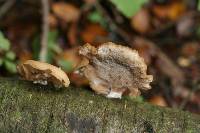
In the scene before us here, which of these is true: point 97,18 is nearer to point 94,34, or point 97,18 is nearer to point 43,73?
point 94,34

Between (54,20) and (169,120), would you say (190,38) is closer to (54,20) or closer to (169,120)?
(54,20)

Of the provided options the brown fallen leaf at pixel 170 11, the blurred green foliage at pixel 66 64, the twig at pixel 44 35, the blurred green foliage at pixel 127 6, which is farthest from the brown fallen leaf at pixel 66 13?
the blurred green foliage at pixel 127 6

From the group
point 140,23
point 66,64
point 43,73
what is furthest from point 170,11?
point 43,73

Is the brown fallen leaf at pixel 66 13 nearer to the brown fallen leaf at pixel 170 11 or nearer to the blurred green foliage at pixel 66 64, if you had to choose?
the blurred green foliage at pixel 66 64

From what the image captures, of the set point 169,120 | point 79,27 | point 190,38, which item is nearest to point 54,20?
point 79,27

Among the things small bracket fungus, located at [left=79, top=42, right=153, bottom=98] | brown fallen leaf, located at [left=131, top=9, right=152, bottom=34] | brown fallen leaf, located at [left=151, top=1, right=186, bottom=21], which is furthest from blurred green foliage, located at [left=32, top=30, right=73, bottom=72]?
small bracket fungus, located at [left=79, top=42, right=153, bottom=98]

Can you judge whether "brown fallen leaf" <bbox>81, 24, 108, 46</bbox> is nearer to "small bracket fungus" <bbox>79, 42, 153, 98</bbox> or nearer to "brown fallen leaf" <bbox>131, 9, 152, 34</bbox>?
"brown fallen leaf" <bbox>131, 9, 152, 34</bbox>

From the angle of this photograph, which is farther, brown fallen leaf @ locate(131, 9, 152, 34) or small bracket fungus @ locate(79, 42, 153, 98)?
brown fallen leaf @ locate(131, 9, 152, 34)
